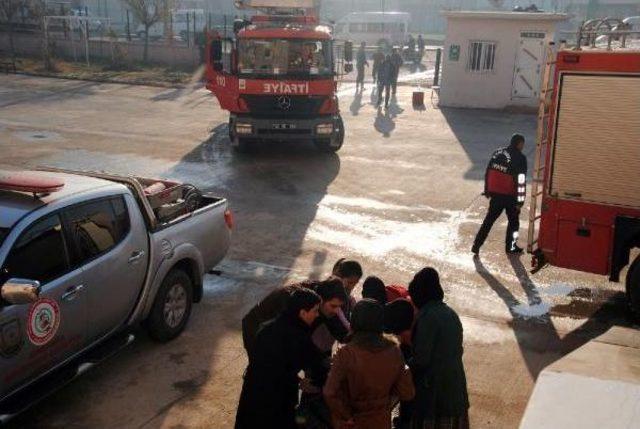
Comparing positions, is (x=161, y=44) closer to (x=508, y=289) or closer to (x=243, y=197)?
(x=243, y=197)

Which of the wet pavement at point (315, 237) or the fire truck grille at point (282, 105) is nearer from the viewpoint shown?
the wet pavement at point (315, 237)

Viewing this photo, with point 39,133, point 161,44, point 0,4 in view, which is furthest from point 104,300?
point 0,4

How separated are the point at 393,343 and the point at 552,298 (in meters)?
5.03

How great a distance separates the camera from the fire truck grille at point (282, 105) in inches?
586

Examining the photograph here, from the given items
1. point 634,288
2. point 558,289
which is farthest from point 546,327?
point 558,289

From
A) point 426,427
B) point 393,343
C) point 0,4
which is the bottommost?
point 426,427

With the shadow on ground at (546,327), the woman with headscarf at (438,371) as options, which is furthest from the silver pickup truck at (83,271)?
the shadow on ground at (546,327)

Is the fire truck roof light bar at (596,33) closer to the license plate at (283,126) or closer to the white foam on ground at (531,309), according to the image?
the white foam on ground at (531,309)

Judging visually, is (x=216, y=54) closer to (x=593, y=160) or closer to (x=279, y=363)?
(x=593, y=160)

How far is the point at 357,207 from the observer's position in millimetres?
11773

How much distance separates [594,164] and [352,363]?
4.97 m

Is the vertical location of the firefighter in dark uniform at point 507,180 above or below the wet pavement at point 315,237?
above

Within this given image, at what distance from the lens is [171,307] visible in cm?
675

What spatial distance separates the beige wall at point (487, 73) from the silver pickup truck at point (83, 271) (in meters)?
17.5
